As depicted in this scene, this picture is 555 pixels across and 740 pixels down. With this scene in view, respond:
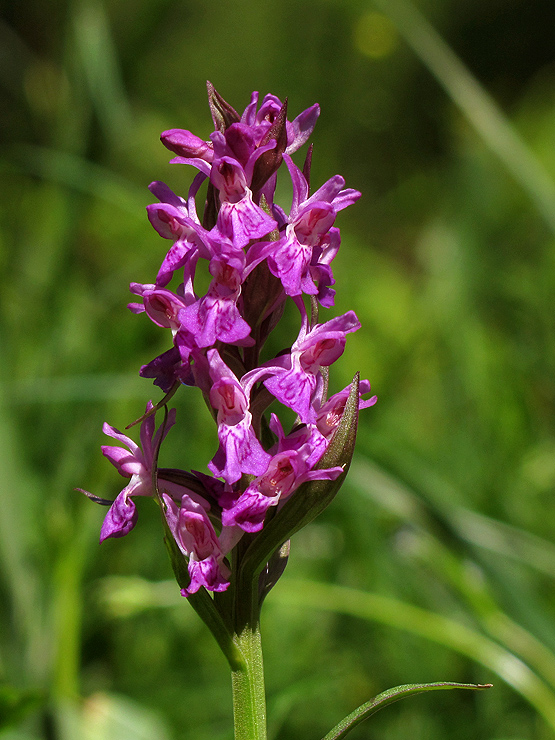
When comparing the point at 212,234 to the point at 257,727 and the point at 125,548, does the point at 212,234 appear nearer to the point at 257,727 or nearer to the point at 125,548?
the point at 257,727

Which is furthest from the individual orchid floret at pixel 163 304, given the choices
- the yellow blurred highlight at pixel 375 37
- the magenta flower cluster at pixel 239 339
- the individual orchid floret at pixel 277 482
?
the yellow blurred highlight at pixel 375 37

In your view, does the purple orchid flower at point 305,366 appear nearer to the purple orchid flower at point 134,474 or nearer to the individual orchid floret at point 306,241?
the individual orchid floret at point 306,241

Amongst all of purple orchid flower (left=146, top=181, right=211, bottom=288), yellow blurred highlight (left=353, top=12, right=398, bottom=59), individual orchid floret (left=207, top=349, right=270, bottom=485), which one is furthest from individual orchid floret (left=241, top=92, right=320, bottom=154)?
yellow blurred highlight (left=353, top=12, right=398, bottom=59)

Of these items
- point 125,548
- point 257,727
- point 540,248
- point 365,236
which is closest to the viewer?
point 257,727

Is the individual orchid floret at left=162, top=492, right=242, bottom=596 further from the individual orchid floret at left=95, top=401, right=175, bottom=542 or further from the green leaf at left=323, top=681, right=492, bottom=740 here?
the green leaf at left=323, top=681, right=492, bottom=740

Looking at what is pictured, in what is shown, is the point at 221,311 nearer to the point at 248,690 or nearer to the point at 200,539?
the point at 200,539

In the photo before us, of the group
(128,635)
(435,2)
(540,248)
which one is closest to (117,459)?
(128,635)
